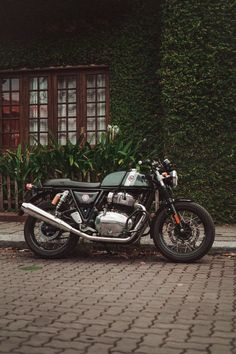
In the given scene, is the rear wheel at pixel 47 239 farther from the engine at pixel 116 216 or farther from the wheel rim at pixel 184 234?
the wheel rim at pixel 184 234

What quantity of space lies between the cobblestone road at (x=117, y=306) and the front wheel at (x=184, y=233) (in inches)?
6.8

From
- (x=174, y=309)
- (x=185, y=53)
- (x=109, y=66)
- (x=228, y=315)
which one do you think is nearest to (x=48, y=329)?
(x=174, y=309)

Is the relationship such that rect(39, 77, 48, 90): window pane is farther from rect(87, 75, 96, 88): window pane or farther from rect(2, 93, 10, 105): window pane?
rect(87, 75, 96, 88): window pane

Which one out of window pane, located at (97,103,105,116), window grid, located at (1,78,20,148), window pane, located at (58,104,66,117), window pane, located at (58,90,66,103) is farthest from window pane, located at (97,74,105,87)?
window grid, located at (1,78,20,148)

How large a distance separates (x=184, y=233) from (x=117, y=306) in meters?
2.26

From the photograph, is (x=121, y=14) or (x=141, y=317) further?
(x=121, y=14)

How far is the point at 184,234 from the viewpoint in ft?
21.6

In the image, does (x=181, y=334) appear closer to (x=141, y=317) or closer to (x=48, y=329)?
(x=141, y=317)

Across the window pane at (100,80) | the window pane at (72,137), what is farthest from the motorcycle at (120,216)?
the window pane at (100,80)

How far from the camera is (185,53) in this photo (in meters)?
9.57

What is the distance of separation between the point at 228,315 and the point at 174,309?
0.47 m

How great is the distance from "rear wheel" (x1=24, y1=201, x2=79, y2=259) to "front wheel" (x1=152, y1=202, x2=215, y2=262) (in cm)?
115

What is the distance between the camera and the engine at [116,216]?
6.65 meters

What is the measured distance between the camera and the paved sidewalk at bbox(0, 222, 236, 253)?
715 cm
